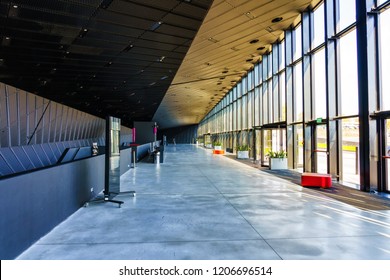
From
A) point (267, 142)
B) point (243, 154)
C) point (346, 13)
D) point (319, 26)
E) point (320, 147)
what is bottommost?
point (243, 154)

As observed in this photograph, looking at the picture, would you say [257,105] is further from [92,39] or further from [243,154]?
[92,39]

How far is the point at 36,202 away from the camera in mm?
3596

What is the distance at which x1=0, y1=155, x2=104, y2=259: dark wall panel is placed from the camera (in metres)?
2.93

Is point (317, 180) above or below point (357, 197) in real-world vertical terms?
above

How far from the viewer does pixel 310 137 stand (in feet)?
35.9

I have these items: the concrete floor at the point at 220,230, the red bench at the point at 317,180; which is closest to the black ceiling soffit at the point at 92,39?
the concrete floor at the point at 220,230

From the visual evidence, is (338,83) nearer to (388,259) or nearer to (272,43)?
(272,43)

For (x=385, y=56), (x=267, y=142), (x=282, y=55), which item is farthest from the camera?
(x=267, y=142)

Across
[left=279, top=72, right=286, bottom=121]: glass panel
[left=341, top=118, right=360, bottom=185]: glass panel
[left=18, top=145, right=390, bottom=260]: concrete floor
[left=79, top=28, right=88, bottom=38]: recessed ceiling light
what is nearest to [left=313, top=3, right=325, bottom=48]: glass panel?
[left=279, top=72, right=286, bottom=121]: glass panel

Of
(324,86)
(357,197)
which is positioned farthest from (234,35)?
(357,197)

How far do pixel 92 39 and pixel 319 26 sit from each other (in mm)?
8327

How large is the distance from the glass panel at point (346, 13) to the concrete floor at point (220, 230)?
566cm
